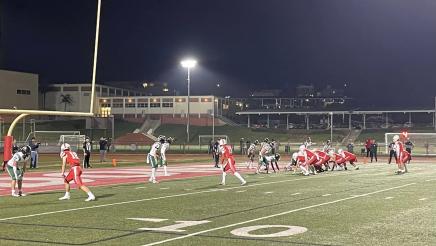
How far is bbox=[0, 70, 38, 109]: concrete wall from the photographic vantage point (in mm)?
69062

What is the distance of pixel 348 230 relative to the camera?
933cm

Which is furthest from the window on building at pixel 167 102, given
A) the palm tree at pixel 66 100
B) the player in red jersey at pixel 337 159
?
the player in red jersey at pixel 337 159

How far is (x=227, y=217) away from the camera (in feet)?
36.0

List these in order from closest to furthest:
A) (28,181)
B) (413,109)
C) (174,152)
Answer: (28,181), (174,152), (413,109)

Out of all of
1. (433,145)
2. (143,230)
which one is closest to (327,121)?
(433,145)

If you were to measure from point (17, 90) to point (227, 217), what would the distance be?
68171 mm

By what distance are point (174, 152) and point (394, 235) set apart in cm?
5011

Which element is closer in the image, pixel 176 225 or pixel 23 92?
pixel 176 225

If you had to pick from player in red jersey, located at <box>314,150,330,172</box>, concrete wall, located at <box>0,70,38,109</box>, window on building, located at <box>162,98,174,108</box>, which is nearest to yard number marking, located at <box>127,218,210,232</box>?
player in red jersey, located at <box>314,150,330,172</box>

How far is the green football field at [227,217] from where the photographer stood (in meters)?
8.61

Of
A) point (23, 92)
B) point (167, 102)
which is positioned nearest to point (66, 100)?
point (167, 102)

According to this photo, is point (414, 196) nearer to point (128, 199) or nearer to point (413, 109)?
point (128, 199)

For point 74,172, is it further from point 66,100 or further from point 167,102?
point 66,100

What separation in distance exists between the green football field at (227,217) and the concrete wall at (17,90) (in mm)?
55410
